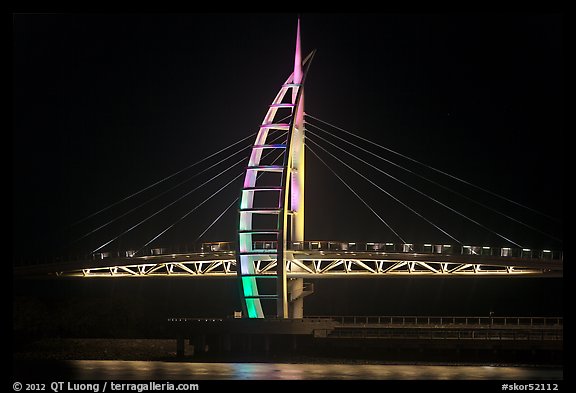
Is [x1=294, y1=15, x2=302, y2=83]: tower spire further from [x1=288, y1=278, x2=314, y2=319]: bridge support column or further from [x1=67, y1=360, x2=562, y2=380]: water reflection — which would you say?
[x1=67, y1=360, x2=562, y2=380]: water reflection

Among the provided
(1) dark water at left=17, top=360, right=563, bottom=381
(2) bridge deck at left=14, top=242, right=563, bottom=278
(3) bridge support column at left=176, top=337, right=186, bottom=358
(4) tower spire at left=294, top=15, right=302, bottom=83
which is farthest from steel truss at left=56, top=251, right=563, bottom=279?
(1) dark water at left=17, top=360, right=563, bottom=381

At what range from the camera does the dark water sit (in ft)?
142

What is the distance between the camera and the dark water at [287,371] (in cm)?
4341

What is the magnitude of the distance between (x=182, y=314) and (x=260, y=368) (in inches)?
899

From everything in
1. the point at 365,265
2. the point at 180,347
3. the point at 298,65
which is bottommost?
the point at 180,347

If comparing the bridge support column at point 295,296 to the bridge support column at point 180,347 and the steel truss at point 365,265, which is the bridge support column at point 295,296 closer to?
the steel truss at point 365,265

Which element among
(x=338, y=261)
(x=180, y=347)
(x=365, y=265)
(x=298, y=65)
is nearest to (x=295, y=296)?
(x=338, y=261)

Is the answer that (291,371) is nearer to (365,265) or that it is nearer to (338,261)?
(365,265)

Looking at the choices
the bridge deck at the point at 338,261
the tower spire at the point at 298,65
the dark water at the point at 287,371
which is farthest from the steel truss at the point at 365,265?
the dark water at the point at 287,371

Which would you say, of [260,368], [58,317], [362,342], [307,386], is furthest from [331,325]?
[307,386]

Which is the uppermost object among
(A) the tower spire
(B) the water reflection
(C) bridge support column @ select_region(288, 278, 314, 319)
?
(A) the tower spire

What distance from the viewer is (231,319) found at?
57688mm

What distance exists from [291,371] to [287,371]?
16 centimetres

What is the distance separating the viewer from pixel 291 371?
1847 inches
